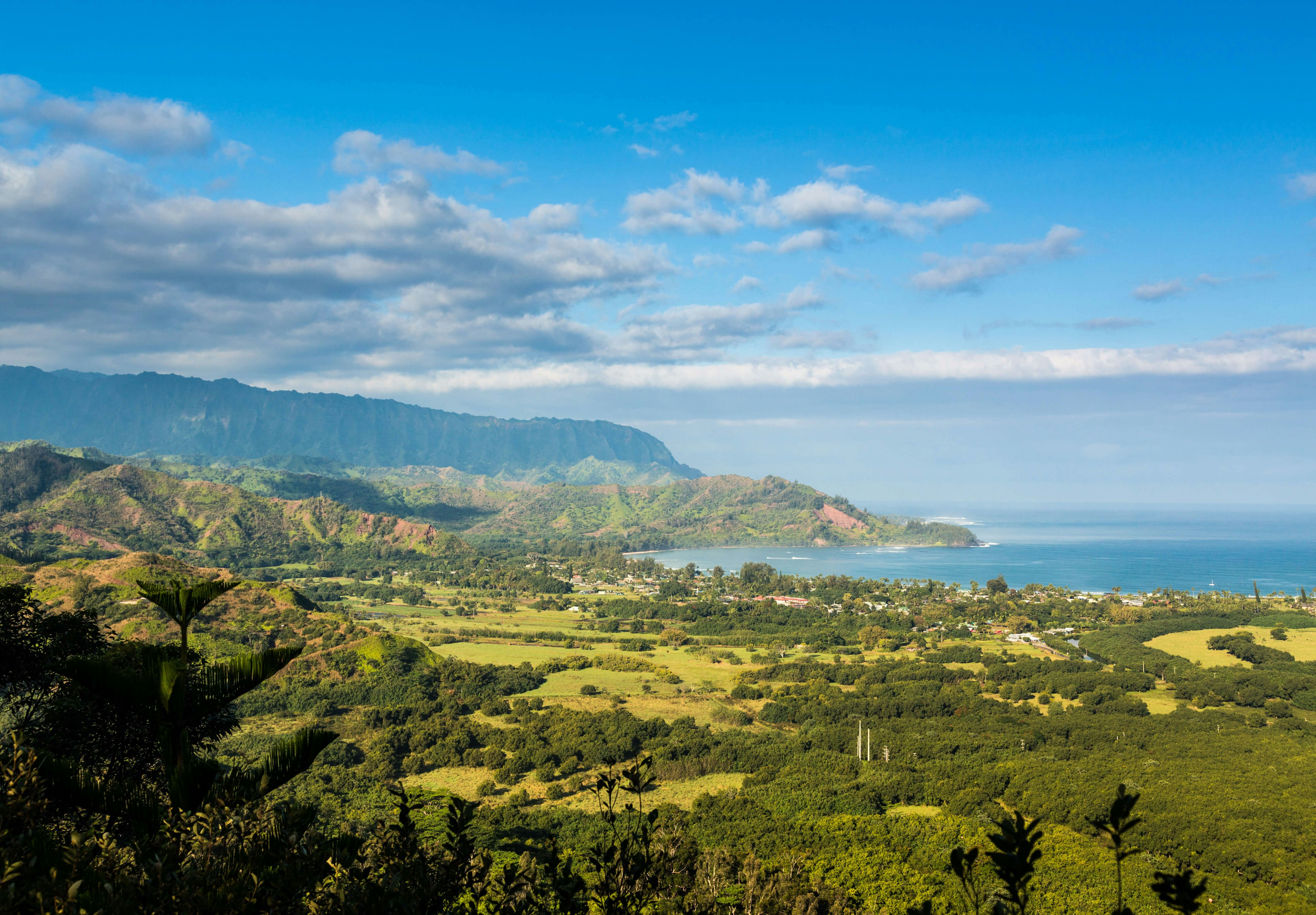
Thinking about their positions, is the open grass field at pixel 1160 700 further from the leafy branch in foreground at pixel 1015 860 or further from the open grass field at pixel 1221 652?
the leafy branch in foreground at pixel 1015 860

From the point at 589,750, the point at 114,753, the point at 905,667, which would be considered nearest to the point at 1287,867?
the point at 589,750

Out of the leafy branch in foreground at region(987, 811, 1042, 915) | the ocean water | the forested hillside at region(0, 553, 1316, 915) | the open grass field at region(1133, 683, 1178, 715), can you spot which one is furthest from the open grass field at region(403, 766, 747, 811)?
the ocean water

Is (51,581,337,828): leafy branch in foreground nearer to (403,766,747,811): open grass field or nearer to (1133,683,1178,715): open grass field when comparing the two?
(403,766,747,811): open grass field

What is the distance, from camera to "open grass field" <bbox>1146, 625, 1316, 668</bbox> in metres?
60.2

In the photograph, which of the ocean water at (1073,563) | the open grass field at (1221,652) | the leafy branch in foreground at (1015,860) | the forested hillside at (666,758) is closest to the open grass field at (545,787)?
the forested hillside at (666,758)

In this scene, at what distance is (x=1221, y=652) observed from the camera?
63.2 metres

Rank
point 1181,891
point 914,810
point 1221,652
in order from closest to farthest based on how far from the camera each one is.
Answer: point 1181,891 < point 914,810 < point 1221,652

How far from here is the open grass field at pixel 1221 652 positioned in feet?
197

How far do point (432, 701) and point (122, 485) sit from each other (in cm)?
11326

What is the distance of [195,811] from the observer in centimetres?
682

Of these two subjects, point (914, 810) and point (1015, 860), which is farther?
point (914, 810)

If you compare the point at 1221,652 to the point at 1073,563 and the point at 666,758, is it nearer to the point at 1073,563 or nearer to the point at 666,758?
the point at 666,758

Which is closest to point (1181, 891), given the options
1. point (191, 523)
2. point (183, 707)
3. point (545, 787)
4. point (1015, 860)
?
point (1015, 860)

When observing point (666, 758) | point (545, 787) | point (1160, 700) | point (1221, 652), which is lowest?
point (545, 787)
